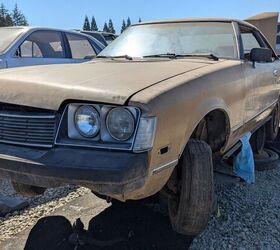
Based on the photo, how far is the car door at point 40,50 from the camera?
640 centimetres

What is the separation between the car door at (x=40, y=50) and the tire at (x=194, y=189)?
13.9 ft

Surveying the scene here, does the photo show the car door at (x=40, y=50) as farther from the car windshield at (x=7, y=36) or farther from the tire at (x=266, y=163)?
the tire at (x=266, y=163)

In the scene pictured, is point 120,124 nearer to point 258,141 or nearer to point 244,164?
point 244,164

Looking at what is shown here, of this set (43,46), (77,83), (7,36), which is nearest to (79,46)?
(43,46)

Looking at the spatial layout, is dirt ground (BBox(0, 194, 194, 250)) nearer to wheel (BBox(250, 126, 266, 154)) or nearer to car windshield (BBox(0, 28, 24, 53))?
wheel (BBox(250, 126, 266, 154))

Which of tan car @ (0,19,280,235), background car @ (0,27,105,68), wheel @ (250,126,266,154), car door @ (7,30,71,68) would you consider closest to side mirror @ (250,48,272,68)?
tan car @ (0,19,280,235)

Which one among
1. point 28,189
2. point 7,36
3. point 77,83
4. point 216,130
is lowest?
point 28,189

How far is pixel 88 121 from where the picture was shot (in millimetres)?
2385

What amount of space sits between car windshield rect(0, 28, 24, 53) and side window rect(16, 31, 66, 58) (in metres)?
0.16

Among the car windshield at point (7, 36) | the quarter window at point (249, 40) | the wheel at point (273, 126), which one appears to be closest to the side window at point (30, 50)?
the car windshield at point (7, 36)

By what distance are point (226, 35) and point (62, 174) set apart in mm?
2387

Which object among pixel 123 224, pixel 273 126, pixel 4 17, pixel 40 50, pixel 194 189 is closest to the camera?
pixel 194 189

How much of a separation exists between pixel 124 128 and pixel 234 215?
149 centimetres

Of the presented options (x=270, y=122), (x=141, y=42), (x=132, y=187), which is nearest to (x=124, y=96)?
(x=132, y=187)
